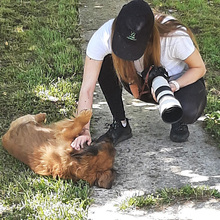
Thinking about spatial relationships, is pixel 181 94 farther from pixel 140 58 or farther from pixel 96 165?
pixel 96 165

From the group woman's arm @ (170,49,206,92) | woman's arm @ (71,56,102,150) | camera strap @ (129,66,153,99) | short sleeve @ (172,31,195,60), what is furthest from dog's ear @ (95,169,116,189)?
short sleeve @ (172,31,195,60)

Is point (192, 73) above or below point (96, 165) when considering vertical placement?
above

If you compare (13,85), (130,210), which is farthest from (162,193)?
(13,85)

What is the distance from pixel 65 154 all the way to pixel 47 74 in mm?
2101

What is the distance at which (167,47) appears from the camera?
3.68m

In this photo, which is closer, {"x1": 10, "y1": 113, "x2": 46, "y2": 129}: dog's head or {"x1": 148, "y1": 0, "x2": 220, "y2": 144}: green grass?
{"x1": 10, "y1": 113, "x2": 46, "y2": 129}: dog's head

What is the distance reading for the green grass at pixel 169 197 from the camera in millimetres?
3383

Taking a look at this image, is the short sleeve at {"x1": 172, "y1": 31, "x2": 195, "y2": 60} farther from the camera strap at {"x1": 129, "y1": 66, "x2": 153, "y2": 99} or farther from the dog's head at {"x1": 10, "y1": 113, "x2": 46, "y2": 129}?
the dog's head at {"x1": 10, "y1": 113, "x2": 46, "y2": 129}

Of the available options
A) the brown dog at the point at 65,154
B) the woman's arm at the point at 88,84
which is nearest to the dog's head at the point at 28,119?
the brown dog at the point at 65,154

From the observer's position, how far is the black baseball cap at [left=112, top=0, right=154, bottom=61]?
321 centimetres

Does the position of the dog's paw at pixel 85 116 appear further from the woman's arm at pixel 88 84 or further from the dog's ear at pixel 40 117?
the dog's ear at pixel 40 117

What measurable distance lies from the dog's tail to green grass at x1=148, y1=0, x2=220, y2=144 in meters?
1.47

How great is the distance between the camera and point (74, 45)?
20.7ft

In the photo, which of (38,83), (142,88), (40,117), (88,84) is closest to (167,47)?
(142,88)
